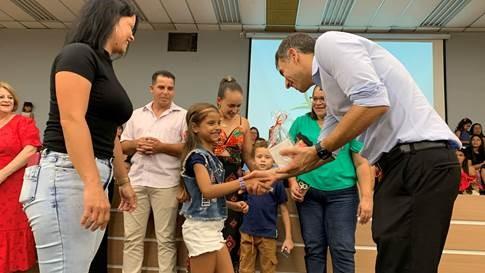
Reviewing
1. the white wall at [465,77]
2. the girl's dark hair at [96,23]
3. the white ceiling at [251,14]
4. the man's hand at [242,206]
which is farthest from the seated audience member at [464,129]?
the girl's dark hair at [96,23]

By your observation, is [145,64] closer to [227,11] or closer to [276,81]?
[227,11]

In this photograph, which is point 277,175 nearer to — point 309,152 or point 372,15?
point 309,152

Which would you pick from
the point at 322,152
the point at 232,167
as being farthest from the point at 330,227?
the point at 322,152

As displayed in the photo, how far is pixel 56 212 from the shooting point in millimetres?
1132

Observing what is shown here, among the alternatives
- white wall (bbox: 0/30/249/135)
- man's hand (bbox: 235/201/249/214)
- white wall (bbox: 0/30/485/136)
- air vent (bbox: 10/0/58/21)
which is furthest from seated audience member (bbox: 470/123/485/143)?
air vent (bbox: 10/0/58/21)

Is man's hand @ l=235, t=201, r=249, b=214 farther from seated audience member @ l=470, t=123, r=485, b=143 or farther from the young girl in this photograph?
seated audience member @ l=470, t=123, r=485, b=143

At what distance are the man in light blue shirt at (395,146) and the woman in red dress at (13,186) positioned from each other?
1832 mm

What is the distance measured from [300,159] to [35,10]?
21.8 feet

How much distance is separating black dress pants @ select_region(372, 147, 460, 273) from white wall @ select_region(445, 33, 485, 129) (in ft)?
21.4

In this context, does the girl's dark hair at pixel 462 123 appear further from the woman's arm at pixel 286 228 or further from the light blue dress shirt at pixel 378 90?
the light blue dress shirt at pixel 378 90

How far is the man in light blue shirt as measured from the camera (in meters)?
1.20

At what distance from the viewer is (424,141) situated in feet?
4.10

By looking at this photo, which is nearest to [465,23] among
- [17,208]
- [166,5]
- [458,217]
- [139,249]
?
[166,5]

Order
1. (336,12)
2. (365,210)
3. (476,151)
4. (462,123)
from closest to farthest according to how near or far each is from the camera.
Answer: (365,210)
(476,151)
(336,12)
(462,123)
